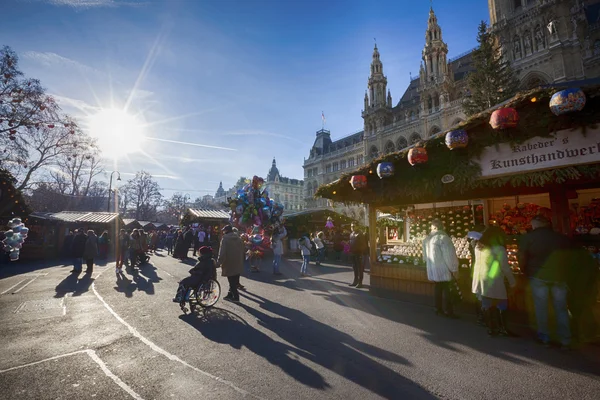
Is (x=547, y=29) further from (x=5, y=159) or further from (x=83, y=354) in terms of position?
(x=5, y=159)

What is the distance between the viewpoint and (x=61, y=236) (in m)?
21.2

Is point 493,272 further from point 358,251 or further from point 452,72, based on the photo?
point 452,72

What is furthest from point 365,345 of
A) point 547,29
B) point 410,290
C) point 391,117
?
point 391,117

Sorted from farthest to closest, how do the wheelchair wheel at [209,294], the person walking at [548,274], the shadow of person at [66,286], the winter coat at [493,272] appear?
the shadow of person at [66,286], the wheelchair wheel at [209,294], the winter coat at [493,272], the person walking at [548,274]

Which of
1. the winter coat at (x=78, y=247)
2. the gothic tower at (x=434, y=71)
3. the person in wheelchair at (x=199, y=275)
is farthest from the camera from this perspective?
the gothic tower at (x=434, y=71)

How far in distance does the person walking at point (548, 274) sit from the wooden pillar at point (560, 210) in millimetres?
1696

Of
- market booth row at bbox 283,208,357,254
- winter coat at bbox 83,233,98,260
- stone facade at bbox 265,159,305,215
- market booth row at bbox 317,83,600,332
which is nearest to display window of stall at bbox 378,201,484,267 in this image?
market booth row at bbox 317,83,600,332

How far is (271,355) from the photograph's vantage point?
4148 millimetres

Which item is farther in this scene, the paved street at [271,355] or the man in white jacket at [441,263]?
the man in white jacket at [441,263]

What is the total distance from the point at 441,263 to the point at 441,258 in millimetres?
109

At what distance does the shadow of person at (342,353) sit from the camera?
324 centimetres

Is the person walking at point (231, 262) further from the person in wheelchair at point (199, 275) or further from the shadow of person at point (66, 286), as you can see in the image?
the shadow of person at point (66, 286)

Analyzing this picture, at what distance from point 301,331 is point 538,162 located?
5.88 m

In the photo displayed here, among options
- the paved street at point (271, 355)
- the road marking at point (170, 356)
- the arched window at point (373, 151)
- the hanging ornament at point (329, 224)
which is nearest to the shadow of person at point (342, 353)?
the paved street at point (271, 355)
